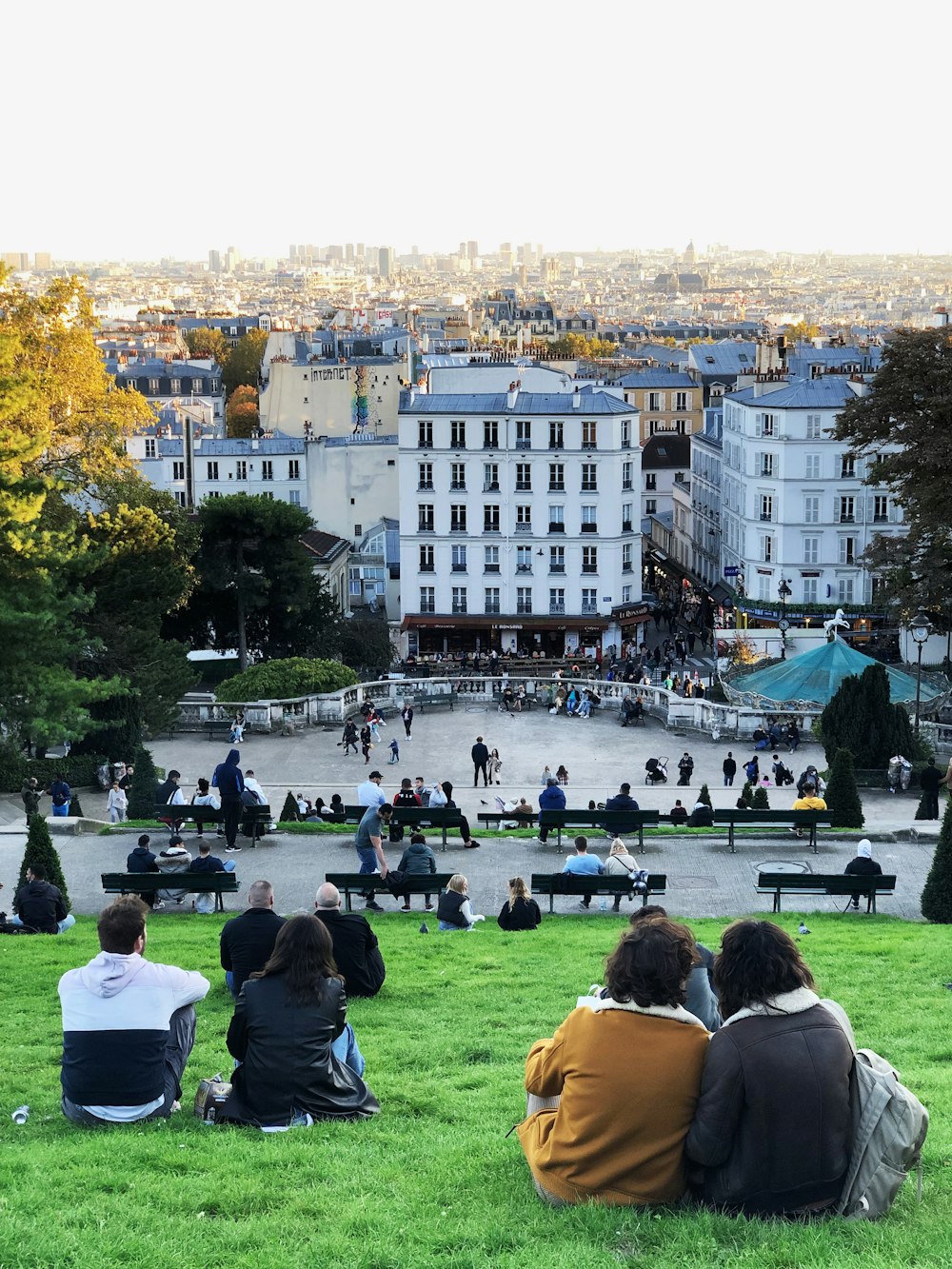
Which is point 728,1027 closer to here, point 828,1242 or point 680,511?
point 828,1242

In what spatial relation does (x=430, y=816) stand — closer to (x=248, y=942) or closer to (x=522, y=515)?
(x=248, y=942)

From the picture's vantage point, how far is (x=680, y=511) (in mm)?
88000

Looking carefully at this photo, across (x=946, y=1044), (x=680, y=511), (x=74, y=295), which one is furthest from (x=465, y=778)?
(x=680, y=511)

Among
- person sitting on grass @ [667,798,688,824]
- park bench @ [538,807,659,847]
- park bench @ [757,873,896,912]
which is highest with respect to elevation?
park bench @ [757,873,896,912]

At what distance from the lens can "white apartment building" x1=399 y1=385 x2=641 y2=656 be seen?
66.8 m

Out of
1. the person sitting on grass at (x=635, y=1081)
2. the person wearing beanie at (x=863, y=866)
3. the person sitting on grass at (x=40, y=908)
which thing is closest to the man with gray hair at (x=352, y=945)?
the person sitting on grass at (x=635, y=1081)

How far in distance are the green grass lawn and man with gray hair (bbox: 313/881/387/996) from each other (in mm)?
269

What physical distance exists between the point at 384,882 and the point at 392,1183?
42.3 feet

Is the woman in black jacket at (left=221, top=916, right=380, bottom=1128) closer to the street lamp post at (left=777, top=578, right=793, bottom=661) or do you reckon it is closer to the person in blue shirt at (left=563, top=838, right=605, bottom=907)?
the person in blue shirt at (left=563, top=838, right=605, bottom=907)

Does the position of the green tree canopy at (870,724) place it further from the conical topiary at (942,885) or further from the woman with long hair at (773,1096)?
the woman with long hair at (773,1096)

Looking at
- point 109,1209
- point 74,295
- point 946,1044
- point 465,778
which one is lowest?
point 465,778

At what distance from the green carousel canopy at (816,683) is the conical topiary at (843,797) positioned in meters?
15.5

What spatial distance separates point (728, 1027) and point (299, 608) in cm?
5197

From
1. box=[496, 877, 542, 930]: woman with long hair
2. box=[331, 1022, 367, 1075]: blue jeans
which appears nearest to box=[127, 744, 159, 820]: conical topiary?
box=[496, 877, 542, 930]: woman with long hair
